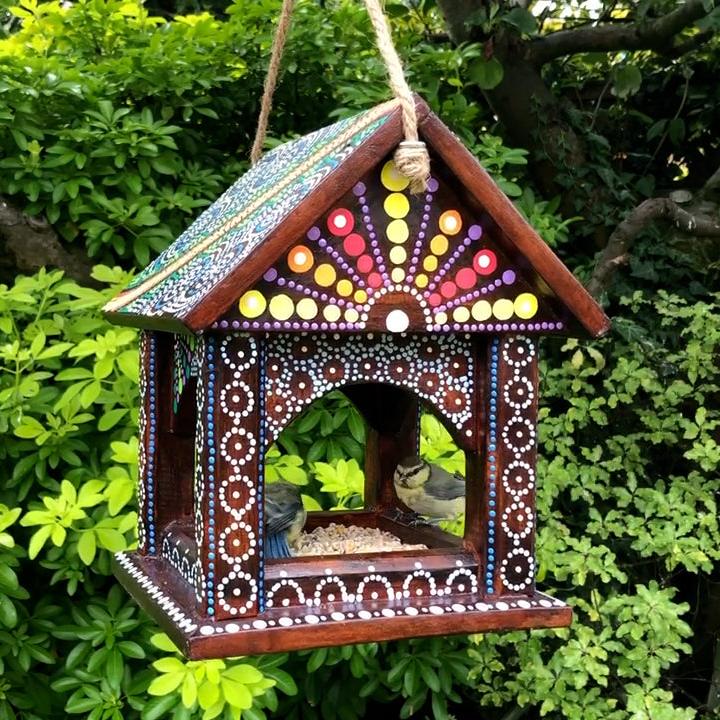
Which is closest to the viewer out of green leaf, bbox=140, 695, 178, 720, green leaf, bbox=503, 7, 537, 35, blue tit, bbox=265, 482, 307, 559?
blue tit, bbox=265, 482, 307, 559

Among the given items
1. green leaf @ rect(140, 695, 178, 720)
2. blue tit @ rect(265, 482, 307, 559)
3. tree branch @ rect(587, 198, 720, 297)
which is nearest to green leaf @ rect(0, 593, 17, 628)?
green leaf @ rect(140, 695, 178, 720)

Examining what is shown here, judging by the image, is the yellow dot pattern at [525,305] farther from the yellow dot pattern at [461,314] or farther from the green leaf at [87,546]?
the green leaf at [87,546]

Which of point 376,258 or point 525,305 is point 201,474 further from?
point 525,305

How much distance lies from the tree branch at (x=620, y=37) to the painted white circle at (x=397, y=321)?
2.25 meters

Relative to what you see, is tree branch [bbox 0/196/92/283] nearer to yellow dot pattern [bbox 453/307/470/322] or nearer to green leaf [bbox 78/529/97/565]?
green leaf [bbox 78/529/97/565]

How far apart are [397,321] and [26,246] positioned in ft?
6.03

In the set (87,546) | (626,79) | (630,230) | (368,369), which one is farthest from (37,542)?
(626,79)

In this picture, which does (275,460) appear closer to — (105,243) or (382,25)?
(105,243)

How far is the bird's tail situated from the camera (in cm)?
163

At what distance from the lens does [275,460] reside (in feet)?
8.12

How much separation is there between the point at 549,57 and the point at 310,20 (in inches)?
36.0

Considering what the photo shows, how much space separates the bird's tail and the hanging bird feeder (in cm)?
11

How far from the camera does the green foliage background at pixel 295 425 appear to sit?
2.42m

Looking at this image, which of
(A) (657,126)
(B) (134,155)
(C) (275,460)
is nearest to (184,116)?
(B) (134,155)
